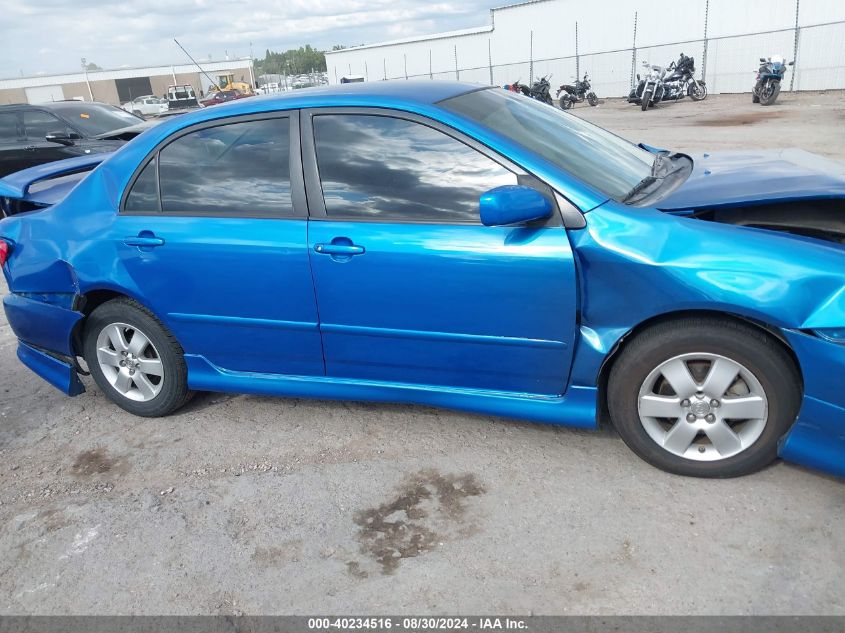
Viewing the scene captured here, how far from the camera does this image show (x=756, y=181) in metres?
3.01

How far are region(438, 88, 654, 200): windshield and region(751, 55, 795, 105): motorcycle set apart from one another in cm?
1648

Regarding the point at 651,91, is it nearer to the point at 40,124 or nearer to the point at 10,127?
the point at 40,124

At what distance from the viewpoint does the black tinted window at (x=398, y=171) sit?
297cm

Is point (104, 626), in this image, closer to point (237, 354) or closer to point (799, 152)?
point (237, 354)

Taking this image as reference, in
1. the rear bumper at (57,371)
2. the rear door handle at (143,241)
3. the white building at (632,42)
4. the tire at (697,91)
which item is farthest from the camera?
the tire at (697,91)

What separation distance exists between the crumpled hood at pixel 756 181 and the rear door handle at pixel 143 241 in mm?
2346

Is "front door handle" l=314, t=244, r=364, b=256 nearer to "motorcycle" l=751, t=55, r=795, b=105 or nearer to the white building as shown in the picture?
"motorcycle" l=751, t=55, r=795, b=105

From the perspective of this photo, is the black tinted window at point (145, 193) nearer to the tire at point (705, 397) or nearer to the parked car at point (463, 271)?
the parked car at point (463, 271)

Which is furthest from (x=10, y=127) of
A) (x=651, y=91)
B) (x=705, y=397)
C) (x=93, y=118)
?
(x=651, y=91)

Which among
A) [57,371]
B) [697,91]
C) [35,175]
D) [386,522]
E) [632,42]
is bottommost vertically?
[386,522]

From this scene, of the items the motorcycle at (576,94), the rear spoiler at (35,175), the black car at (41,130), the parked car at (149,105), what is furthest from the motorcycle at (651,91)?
the parked car at (149,105)

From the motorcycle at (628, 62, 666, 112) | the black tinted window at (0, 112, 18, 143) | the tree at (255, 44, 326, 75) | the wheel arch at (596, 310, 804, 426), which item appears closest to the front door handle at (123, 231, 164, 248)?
the wheel arch at (596, 310, 804, 426)

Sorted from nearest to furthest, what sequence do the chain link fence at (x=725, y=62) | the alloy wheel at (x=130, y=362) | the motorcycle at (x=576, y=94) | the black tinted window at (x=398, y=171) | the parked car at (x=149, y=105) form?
the black tinted window at (x=398, y=171) → the alloy wheel at (x=130, y=362) → the chain link fence at (x=725, y=62) → the motorcycle at (x=576, y=94) → the parked car at (x=149, y=105)

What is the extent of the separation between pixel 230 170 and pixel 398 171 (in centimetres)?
88
